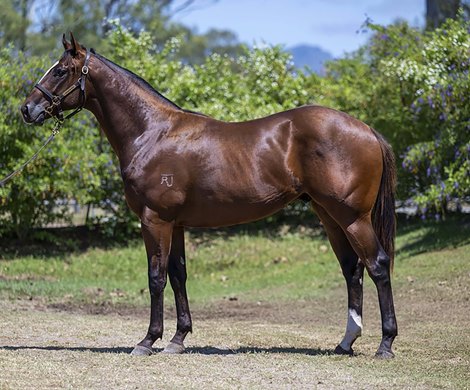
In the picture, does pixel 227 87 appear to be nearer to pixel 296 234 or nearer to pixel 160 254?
pixel 296 234

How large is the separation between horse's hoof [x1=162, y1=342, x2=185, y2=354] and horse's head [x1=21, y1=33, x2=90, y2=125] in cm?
236

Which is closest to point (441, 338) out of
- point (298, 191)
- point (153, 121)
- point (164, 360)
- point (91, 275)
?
point (298, 191)

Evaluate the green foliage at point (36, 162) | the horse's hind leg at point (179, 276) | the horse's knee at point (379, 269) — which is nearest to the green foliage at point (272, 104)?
the green foliage at point (36, 162)

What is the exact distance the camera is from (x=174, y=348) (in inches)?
314

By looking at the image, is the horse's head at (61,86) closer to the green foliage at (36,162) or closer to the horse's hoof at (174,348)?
the horse's hoof at (174,348)

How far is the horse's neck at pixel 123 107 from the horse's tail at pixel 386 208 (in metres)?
2.02

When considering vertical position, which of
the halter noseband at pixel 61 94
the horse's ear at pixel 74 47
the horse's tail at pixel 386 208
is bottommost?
the horse's tail at pixel 386 208

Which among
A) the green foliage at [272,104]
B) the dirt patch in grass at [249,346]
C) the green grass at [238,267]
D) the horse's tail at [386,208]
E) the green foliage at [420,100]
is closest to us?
the dirt patch in grass at [249,346]

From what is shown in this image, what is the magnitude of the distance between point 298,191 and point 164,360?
6.22 ft

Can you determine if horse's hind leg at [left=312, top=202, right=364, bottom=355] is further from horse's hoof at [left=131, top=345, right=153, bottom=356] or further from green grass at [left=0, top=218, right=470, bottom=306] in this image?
green grass at [left=0, top=218, right=470, bottom=306]

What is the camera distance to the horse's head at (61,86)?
8039 millimetres

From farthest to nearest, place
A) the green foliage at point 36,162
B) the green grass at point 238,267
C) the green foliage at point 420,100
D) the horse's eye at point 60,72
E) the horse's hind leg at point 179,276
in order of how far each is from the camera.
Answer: the green foliage at point 36,162
the green foliage at point 420,100
the green grass at point 238,267
the horse's hind leg at point 179,276
the horse's eye at point 60,72

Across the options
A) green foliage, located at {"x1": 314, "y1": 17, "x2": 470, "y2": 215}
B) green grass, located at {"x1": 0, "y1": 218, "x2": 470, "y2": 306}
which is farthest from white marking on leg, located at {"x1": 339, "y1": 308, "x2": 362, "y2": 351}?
green foliage, located at {"x1": 314, "y1": 17, "x2": 470, "y2": 215}

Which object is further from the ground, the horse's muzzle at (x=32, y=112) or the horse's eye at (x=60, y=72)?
the horse's eye at (x=60, y=72)
